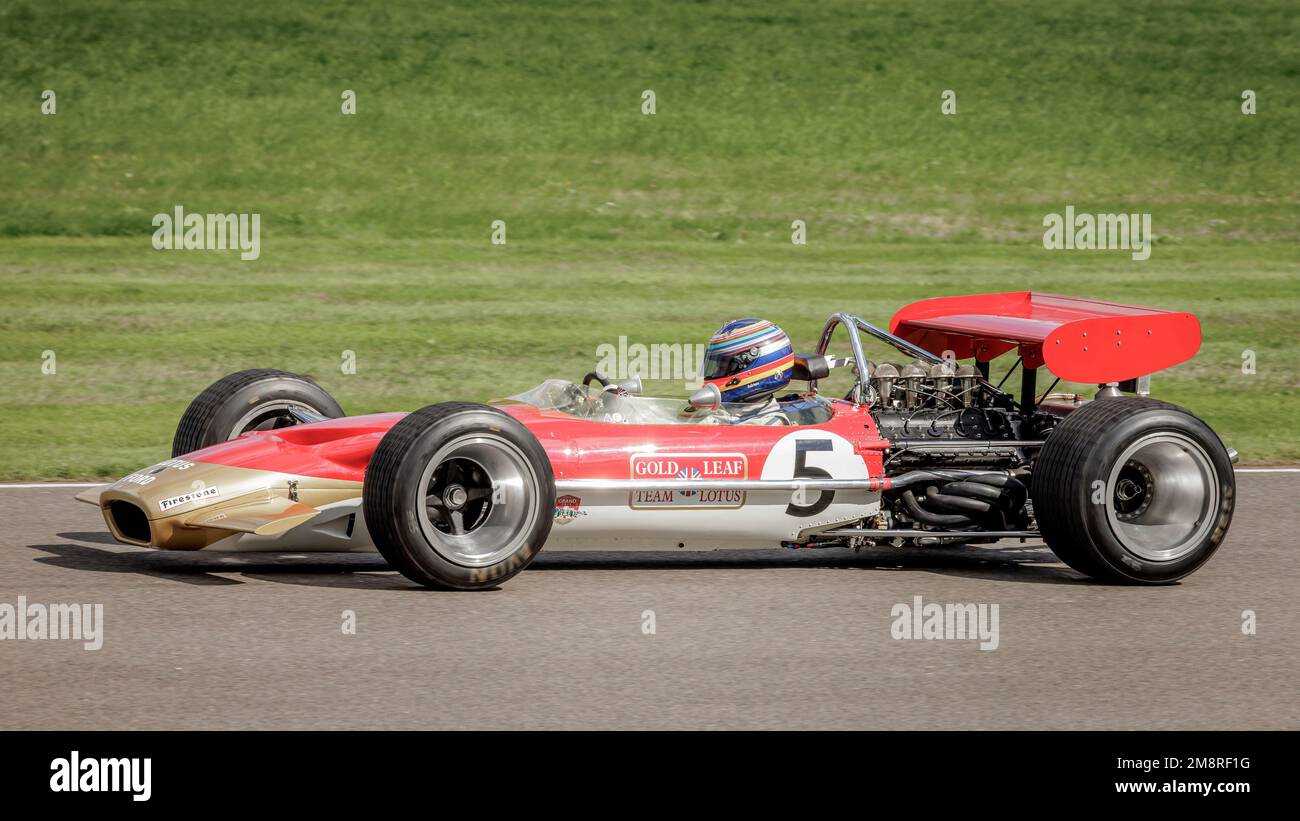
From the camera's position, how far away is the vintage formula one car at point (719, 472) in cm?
740

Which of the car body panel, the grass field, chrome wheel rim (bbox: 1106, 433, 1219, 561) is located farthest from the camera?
the grass field

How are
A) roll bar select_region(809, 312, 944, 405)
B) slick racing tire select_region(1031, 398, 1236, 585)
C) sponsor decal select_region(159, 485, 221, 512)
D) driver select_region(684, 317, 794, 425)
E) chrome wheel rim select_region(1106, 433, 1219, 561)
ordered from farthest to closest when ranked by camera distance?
driver select_region(684, 317, 794, 425) → roll bar select_region(809, 312, 944, 405) → chrome wheel rim select_region(1106, 433, 1219, 561) → slick racing tire select_region(1031, 398, 1236, 585) → sponsor decal select_region(159, 485, 221, 512)

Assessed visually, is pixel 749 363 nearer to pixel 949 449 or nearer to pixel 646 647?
pixel 949 449

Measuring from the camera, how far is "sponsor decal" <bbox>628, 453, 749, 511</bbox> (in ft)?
25.7

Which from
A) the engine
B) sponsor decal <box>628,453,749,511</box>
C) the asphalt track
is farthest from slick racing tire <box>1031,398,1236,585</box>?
sponsor decal <box>628,453,749,511</box>

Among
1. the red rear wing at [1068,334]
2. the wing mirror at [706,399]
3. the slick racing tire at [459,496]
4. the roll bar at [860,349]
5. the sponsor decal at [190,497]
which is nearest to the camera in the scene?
the slick racing tire at [459,496]

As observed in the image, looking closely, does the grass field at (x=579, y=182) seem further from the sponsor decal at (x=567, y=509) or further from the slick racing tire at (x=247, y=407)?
the sponsor decal at (x=567, y=509)

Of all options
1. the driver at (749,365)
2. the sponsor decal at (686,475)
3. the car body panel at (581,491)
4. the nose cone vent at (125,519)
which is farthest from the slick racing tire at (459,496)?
the driver at (749,365)

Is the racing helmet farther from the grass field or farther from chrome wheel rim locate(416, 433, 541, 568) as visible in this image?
the grass field

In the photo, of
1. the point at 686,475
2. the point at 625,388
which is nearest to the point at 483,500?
the point at 686,475

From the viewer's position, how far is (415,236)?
23.2 m

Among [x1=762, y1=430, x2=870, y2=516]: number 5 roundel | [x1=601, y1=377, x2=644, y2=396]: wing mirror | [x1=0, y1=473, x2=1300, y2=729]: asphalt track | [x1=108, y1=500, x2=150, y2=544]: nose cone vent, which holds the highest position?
[x1=601, y1=377, x2=644, y2=396]: wing mirror

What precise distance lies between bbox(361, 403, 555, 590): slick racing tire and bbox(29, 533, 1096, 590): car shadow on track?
1.04 ft

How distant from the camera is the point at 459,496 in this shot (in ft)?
24.6
